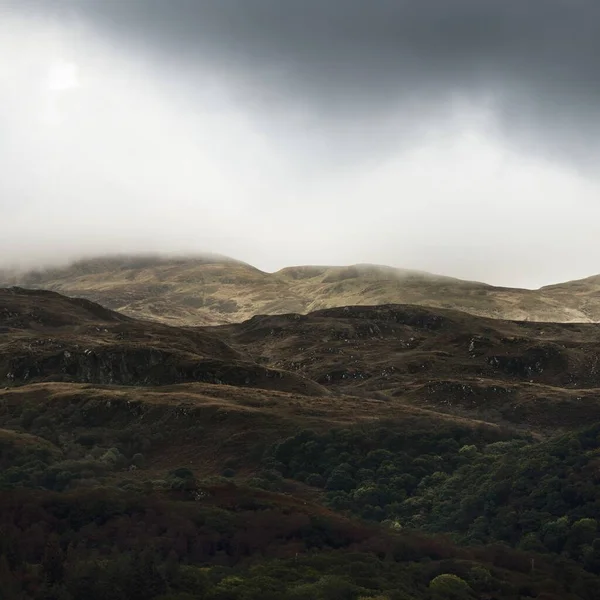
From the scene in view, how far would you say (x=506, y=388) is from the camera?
164500mm

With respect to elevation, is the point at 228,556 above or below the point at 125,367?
below

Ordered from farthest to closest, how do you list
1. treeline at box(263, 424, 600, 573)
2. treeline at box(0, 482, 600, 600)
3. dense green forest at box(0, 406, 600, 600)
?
treeline at box(263, 424, 600, 573) < dense green forest at box(0, 406, 600, 600) < treeline at box(0, 482, 600, 600)

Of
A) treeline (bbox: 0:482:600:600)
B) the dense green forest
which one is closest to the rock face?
the dense green forest

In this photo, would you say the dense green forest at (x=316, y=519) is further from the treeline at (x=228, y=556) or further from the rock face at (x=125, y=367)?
the rock face at (x=125, y=367)

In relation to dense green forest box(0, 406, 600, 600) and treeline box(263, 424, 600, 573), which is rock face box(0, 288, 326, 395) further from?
treeline box(263, 424, 600, 573)

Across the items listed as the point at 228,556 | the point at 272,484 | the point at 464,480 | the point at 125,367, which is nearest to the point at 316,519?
the point at 228,556

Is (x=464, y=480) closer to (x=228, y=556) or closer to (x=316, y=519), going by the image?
(x=316, y=519)

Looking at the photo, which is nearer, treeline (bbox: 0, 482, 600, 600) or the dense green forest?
treeline (bbox: 0, 482, 600, 600)

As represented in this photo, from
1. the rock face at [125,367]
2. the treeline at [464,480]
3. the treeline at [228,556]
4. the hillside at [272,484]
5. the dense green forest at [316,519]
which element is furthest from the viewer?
the rock face at [125,367]

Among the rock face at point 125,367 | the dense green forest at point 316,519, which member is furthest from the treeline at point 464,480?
the rock face at point 125,367

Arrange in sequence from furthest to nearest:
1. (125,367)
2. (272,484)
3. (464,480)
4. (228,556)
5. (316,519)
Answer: (125,367)
(464,480)
(272,484)
(316,519)
(228,556)

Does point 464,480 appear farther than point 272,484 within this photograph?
Yes

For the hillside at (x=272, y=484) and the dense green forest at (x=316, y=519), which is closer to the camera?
the dense green forest at (x=316, y=519)

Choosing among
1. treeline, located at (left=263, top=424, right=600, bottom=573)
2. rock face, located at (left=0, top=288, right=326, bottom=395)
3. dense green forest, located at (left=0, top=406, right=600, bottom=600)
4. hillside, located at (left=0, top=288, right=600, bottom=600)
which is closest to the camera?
dense green forest, located at (left=0, top=406, right=600, bottom=600)
